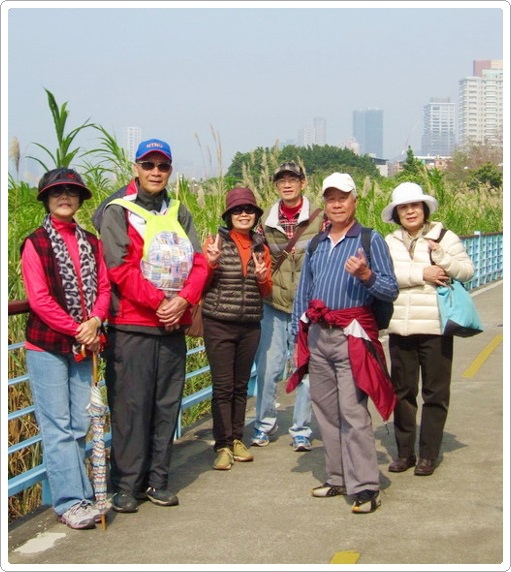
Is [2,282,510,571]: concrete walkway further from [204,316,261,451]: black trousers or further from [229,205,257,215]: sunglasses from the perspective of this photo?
[229,205,257,215]: sunglasses

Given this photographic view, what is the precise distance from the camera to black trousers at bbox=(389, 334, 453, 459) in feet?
22.9

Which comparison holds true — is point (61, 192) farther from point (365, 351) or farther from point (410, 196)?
point (410, 196)

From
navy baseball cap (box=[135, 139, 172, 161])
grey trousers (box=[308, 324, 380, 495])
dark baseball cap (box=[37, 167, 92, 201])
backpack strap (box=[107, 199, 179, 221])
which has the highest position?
navy baseball cap (box=[135, 139, 172, 161])

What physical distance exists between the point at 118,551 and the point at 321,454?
2.54 metres

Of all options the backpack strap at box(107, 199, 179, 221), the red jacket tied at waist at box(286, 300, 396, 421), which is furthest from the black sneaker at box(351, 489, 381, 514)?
the backpack strap at box(107, 199, 179, 221)

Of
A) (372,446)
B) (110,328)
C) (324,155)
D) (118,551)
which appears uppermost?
(324,155)

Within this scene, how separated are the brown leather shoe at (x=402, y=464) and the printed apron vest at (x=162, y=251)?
208cm

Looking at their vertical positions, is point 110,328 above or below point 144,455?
above

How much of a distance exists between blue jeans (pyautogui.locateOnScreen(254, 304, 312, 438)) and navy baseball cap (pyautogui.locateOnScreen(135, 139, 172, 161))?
6.25 feet

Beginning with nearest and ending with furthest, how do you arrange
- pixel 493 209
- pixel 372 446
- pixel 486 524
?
pixel 486 524 → pixel 372 446 → pixel 493 209

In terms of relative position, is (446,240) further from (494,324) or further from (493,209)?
(493,209)

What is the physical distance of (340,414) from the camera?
20.9ft

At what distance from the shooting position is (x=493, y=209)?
26.6 m

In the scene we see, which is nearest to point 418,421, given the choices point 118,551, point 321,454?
point 321,454
